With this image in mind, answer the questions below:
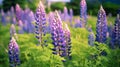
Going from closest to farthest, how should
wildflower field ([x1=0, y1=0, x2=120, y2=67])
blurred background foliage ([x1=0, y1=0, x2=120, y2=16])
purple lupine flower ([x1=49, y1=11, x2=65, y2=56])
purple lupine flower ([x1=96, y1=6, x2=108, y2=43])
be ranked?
1. wildflower field ([x1=0, y1=0, x2=120, y2=67])
2. purple lupine flower ([x1=49, y1=11, x2=65, y2=56])
3. purple lupine flower ([x1=96, y1=6, x2=108, y2=43])
4. blurred background foliage ([x1=0, y1=0, x2=120, y2=16])

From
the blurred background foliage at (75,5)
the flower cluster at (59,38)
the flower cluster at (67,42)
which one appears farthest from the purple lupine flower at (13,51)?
the blurred background foliage at (75,5)

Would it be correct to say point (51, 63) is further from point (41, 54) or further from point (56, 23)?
point (56, 23)

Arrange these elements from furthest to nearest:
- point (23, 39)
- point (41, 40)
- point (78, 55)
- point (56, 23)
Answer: point (23, 39) < point (41, 40) < point (56, 23) < point (78, 55)

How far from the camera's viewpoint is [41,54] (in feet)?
21.5

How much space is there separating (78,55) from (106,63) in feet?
1.72

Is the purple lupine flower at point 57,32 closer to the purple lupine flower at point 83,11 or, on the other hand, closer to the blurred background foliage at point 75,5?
the purple lupine flower at point 83,11

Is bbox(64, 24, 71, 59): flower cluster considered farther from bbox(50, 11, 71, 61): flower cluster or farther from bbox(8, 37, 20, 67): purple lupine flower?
bbox(8, 37, 20, 67): purple lupine flower

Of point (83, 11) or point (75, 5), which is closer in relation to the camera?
point (83, 11)

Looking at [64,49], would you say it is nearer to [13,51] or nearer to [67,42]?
[67,42]


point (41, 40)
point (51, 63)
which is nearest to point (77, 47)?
point (41, 40)

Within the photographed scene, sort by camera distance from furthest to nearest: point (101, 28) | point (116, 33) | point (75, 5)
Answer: point (75, 5) < point (101, 28) < point (116, 33)

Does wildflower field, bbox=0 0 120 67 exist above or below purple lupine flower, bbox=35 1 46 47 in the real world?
below

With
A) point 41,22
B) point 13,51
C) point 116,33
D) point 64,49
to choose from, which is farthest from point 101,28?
point 13,51

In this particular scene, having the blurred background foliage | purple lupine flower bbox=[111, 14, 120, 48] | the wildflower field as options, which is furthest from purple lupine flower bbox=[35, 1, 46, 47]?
the blurred background foliage
